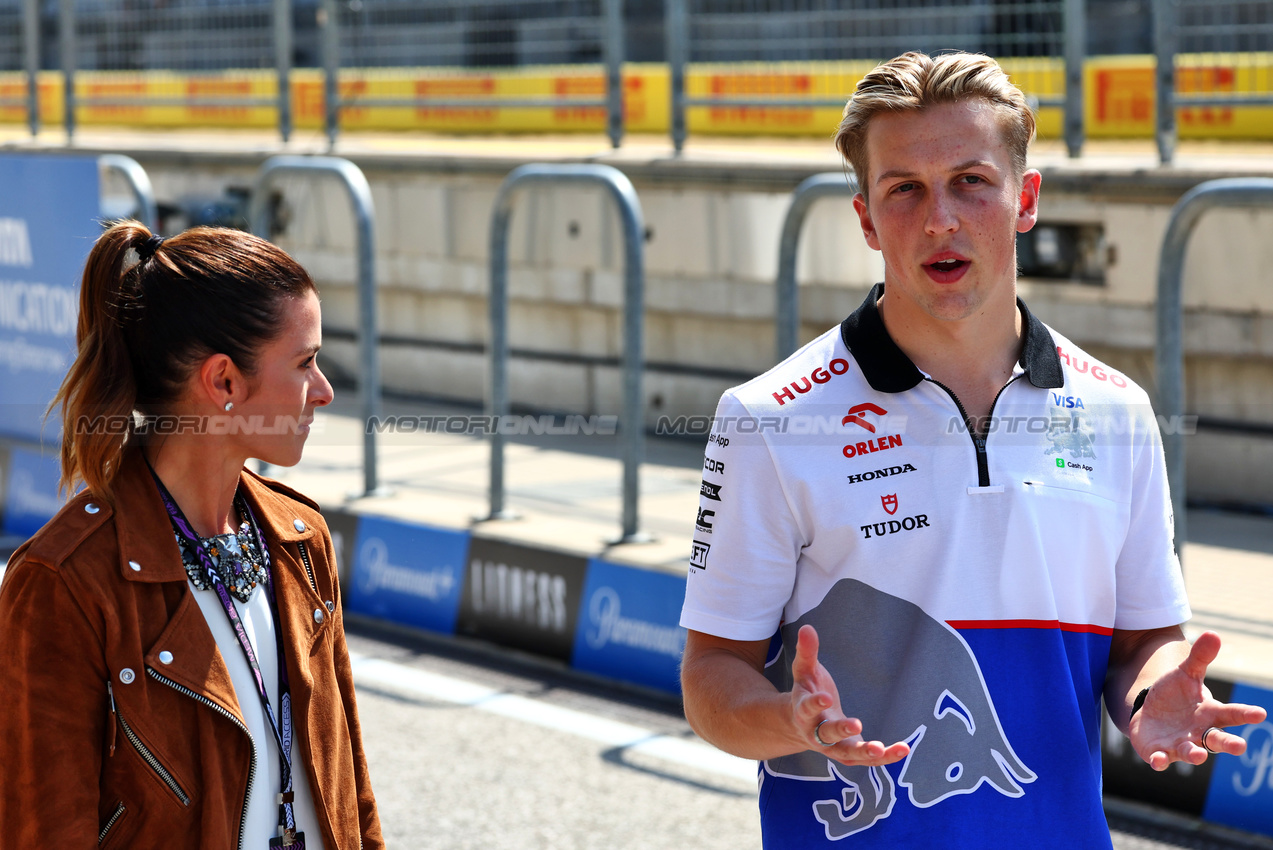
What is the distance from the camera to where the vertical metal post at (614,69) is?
9.09 meters

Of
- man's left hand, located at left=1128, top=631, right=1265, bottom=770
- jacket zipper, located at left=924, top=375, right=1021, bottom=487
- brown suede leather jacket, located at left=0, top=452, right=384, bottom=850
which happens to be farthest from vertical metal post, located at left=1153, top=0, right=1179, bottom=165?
brown suede leather jacket, located at left=0, top=452, right=384, bottom=850

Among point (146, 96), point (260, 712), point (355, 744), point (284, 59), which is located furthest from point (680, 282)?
point (146, 96)

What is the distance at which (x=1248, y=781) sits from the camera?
428 centimetres

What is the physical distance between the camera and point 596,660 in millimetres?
5871

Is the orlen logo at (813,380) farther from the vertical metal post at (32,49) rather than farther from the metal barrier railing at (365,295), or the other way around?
the vertical metal post at (32,49)

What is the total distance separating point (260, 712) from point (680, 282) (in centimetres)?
696

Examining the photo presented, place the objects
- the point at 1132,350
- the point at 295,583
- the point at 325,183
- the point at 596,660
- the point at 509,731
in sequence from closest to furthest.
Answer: the point at 295,583 → the point at 509,731 → the point at 596,660 → the point at 1132,350 → the point at 325,183

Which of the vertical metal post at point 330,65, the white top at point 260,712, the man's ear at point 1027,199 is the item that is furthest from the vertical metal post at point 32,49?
the man's ear at point 1027,199

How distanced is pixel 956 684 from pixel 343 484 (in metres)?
6.18

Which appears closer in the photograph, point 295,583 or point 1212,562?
point 295,583

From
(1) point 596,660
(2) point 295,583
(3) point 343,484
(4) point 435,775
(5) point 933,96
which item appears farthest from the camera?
(3) point 343,484

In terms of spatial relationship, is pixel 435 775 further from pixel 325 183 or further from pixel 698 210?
pixel 325 183

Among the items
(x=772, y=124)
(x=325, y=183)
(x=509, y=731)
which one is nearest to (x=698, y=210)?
(x=772, y=124)

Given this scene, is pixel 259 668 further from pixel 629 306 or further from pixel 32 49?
pixel 32 49
